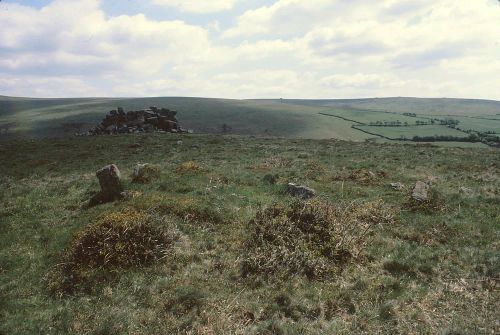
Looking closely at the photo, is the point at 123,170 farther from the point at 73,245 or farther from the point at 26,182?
the point at 73,245

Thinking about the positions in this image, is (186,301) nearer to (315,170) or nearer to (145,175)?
(145,175)

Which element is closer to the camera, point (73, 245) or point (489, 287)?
point (489, 287)

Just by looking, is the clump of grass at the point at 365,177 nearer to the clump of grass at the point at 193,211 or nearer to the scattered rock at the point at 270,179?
the scattered rock at the point at 270,179

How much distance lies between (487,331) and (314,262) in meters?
4.99

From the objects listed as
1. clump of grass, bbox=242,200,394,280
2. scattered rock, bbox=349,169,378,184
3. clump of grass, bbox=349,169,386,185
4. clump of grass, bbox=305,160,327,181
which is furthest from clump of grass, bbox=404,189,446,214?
Result: clump of grass, bbox=305,160,327,181

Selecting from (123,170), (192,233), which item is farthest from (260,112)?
(192,233)

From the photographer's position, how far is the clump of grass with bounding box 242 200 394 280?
12.8 m

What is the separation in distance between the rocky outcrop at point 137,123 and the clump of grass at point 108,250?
53.0 metres

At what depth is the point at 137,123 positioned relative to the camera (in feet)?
223

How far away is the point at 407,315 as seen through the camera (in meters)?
10.4

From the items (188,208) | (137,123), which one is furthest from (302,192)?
(137,123)

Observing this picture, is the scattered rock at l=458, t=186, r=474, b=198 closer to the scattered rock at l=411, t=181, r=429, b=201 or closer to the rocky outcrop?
the scattered rock at l=411, t=181, r=429, b=201

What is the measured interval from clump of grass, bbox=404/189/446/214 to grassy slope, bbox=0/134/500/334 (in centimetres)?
42

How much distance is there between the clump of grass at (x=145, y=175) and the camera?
75.5ft
